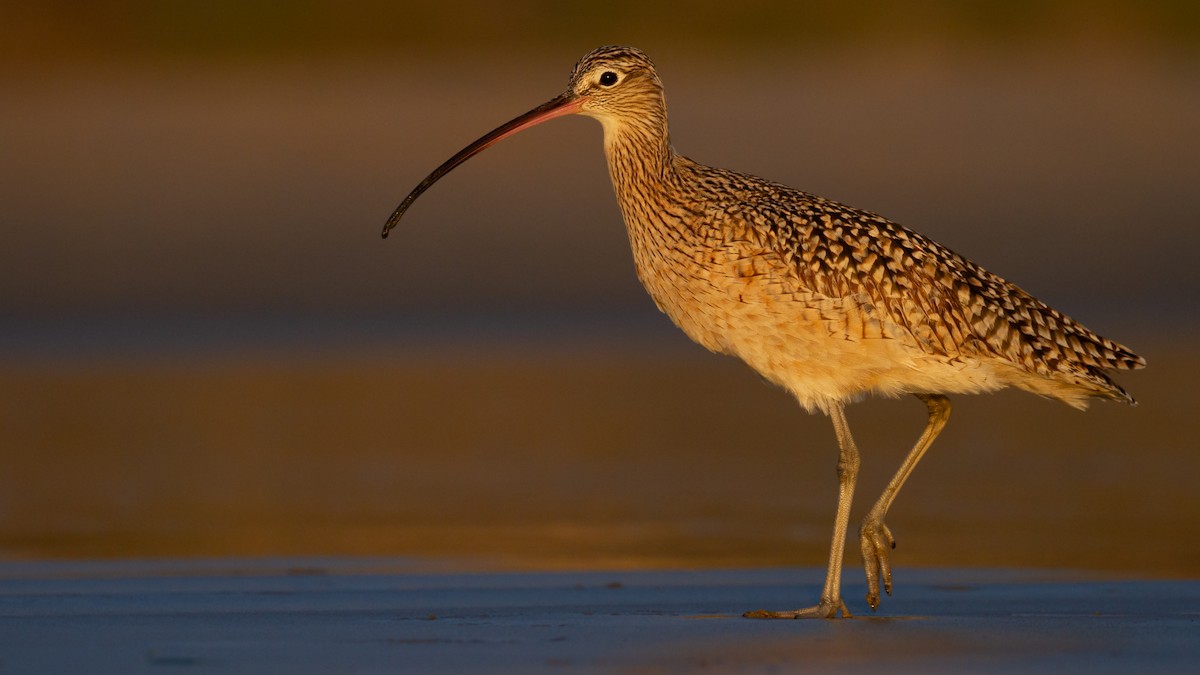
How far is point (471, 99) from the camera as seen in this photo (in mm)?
23219

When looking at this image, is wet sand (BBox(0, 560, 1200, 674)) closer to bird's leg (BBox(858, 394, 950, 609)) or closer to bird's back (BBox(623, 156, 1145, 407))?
bird's leg (BBox(858, 394, 950, 609))

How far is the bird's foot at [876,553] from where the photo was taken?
8.06 m

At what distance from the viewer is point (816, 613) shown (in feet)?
A: 25.7

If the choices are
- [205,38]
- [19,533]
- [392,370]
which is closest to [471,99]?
[205,38]

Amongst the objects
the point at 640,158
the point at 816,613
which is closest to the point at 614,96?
the point at 640,158

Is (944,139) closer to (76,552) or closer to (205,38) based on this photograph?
(205,38)

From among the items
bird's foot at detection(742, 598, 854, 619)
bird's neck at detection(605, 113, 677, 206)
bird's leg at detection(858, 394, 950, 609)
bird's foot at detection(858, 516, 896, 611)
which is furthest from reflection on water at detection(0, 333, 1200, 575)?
bird's neck at detection(605, 113, 677, 206)

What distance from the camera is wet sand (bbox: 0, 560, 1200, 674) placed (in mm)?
6691

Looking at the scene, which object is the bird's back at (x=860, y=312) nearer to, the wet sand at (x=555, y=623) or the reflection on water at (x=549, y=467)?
the wet sand at (x=555, y=623)

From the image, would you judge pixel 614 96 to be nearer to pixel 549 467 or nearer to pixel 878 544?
pixel 878 544

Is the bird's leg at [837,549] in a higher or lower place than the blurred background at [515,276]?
lower

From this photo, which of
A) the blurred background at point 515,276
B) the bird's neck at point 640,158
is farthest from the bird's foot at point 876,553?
the bird's neck at point 640,158

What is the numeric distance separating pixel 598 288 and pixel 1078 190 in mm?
4850

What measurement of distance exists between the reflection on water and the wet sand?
47 centimetres
